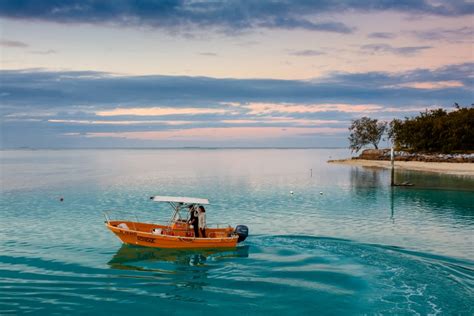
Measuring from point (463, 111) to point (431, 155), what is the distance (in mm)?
16438

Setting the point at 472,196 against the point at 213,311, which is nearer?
the point at 213,311

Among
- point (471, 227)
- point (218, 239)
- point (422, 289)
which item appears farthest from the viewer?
point (471, 227)

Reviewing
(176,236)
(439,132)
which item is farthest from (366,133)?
(176,236)

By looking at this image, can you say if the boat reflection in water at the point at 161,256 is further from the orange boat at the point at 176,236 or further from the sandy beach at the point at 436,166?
the sandy beach at the point at 436,166

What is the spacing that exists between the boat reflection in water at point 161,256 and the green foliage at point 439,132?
96.6 metres

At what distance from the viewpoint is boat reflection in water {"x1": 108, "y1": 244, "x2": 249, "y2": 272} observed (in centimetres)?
2598

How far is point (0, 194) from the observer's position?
59.9 m

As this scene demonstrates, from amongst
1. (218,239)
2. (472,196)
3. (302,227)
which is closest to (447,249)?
(302,227)

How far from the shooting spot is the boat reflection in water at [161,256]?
2598 cm

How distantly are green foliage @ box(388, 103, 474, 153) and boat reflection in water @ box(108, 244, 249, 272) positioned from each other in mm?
96633

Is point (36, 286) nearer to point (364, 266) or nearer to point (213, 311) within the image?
point (213, 311)

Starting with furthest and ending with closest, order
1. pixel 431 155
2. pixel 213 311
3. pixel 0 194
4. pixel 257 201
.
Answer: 1. pixel 431 155
2. pixel 0 194
3. pixel 257 201
4. pixel 213 311

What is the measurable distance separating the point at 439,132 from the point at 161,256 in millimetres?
102804

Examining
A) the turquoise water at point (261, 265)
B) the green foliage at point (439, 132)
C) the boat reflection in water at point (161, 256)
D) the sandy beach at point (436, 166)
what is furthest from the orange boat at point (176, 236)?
the green foliage at point (439, 132)
